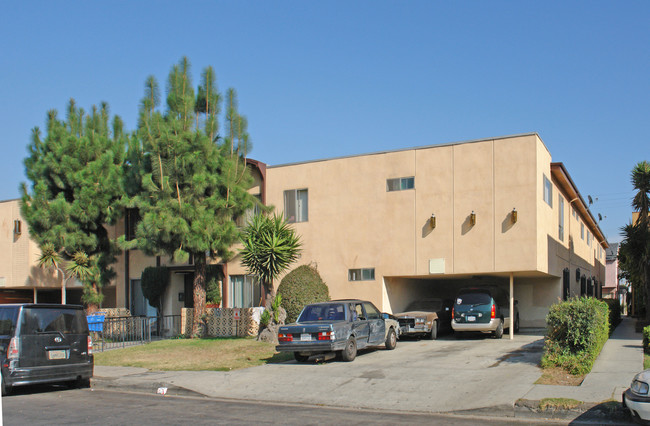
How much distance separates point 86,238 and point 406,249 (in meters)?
13.8

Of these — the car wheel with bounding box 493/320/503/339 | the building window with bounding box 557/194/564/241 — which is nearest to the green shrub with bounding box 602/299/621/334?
the building window with bounding box 557/194/564/241

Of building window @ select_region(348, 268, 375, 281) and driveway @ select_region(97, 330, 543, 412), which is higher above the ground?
building window @ select_region(348, 268, 375, 281)

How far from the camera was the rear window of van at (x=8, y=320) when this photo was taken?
12471 millimetres

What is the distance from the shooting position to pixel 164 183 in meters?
22.8

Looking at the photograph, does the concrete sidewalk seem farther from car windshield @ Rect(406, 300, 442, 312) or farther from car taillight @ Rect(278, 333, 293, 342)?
car windshield @ Rect(406, 300, 442, 312)

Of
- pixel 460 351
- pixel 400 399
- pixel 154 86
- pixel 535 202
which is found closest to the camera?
pixel 400 399

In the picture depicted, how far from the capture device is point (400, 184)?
73.8ft

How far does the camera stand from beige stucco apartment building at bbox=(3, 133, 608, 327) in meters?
20.5

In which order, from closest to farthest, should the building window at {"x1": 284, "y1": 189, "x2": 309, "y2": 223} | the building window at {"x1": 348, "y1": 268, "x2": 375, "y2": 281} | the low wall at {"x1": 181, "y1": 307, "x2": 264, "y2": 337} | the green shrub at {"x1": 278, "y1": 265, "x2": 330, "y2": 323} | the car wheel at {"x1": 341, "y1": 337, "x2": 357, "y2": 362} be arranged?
the car wheel at {"x1": 341, "y1": 337, "x2": 357, "y2": 362}, the green shrub at {"x1": 278, "y1": 265, "x2": 330, "y2": 323}, the building window at {"x1": 348, "y1": 268, "x2": 375, "y2": 281}, the low wall at {"x1": 181, "y1": 307, "x2": 264, "y2": 337}, the building window at {"x1": 284, "y1": 189, "x2": 309, "y2": 223}

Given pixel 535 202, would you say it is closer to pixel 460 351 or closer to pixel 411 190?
pixel 411 190

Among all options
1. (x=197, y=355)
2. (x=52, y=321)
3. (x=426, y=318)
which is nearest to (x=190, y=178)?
(x=197, y=355)

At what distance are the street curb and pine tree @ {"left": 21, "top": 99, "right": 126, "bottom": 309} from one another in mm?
12861

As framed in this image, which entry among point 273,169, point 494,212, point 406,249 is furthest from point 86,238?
point 494,212

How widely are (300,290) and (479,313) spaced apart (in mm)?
6057
